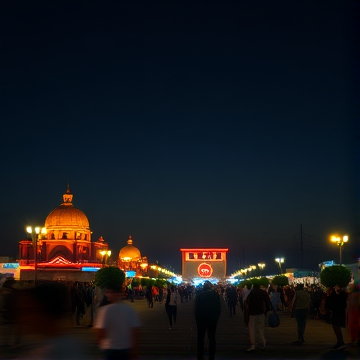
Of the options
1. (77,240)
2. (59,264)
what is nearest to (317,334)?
(59,264)

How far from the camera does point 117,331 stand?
25.5 ft

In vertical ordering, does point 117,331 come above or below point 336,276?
below

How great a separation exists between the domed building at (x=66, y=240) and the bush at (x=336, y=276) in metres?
85.2

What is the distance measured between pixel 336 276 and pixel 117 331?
2661 cm

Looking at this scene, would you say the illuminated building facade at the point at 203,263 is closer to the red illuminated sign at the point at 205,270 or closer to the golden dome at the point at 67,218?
the red illuminated sign at the point at 205,270

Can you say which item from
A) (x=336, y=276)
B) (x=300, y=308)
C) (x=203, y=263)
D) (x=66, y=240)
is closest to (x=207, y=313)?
(x=300, y=308)

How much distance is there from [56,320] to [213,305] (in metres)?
8.14

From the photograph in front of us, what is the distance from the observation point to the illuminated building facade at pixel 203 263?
16500 cm

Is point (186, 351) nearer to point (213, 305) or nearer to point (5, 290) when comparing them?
point (213, 305)

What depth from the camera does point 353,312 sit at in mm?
15344

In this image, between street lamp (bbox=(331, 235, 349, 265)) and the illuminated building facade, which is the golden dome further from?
street lamp (bbox=(331, 235, 349, 265))

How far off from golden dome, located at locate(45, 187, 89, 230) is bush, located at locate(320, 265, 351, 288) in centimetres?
9683

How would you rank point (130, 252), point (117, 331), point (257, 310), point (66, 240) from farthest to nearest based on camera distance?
point (130, 252)
point (66, 240)
point (257, 310)
point (117, 331)

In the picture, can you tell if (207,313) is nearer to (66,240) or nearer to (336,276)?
(336,276)
